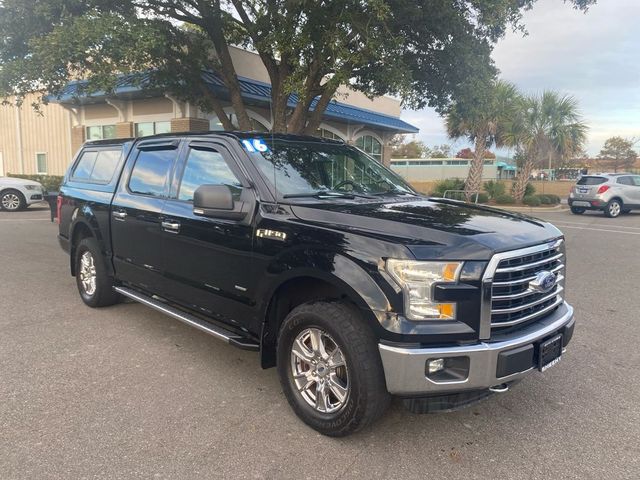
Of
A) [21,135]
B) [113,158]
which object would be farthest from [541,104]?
[21,135]

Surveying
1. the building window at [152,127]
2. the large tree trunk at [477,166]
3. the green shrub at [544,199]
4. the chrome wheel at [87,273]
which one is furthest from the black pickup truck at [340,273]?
the green shrub at [544,199]

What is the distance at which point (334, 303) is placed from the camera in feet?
9.96

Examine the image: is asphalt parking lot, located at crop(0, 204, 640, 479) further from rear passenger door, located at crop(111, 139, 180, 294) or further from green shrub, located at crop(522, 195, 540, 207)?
green shrub, located at crop(522, 195, 540, 207)

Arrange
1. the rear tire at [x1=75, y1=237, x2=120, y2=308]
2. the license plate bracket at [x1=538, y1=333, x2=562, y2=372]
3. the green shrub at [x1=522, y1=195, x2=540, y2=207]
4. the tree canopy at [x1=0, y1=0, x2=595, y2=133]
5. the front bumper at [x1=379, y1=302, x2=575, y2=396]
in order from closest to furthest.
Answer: the front bumper at [x1=379, y1=302, x2=575, y2=396], the license plate bracket at [x1=538, y1=333, x2=562, y2=372], the rear tire at [x1=75, y1=237, x2=120, y2=308], the tree canopy at [x1=0, y1=0, x2=595, y2=133], the green shrub at [x1=522, y1=195, x2=540, y2=207]

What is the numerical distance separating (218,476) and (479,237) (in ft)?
6.51

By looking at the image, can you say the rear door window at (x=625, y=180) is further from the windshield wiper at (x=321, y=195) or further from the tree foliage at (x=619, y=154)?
the tree foliage at (x=619, y=154)

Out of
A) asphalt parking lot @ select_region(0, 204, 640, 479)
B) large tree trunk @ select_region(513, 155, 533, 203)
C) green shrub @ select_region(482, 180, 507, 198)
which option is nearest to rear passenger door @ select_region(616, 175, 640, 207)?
large tree trunk @ select_region(513, 155, 533, 203)

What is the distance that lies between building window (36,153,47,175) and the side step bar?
2204 cm

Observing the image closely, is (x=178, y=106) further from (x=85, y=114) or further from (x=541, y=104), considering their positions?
(x=541, y=104)

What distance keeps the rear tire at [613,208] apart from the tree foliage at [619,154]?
57.4 meters

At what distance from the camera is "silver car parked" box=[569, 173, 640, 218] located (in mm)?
19109

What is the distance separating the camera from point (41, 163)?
23.9 metres

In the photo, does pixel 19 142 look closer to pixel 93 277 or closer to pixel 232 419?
pixel 93 277

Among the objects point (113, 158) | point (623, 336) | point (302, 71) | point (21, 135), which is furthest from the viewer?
point (21, 135)
